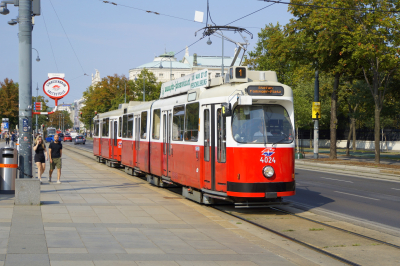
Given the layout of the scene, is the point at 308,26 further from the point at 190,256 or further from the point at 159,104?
the point at 190,256

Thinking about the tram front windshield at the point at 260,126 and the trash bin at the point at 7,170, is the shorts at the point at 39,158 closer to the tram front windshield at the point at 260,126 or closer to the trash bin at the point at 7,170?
the trash bin at the point at 7,170

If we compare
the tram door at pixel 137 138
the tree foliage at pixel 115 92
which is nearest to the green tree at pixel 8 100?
the tree foliage at pixel 115 92

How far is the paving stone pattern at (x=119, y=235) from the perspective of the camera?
22.2ft

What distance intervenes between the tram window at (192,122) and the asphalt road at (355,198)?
11.3ft

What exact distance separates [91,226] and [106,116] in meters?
19.6

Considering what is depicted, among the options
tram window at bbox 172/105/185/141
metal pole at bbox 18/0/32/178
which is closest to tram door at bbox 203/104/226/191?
tram window at bbox 172/105/185/141

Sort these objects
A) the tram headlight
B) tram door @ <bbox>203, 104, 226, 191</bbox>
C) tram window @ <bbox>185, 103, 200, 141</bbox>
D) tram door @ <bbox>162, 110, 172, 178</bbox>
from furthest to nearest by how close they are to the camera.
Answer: tram door @ <bbox>162, 110, 172, 178</bbox>
tram window @ <bbox>185, 103, 200, 141</bbox>
tram door @ <bbox>203, 104, 226, 191</bbox>
the tram headlight

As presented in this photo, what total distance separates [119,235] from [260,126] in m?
4.22

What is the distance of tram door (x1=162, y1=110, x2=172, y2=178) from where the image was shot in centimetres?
1505

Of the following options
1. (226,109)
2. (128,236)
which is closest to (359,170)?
(226,109)

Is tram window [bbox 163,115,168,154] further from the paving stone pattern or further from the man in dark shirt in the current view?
the man in dark shirt

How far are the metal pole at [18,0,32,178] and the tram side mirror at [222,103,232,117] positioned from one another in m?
4.89

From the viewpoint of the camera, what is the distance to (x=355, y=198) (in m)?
14.6

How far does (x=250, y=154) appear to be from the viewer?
426 inches
